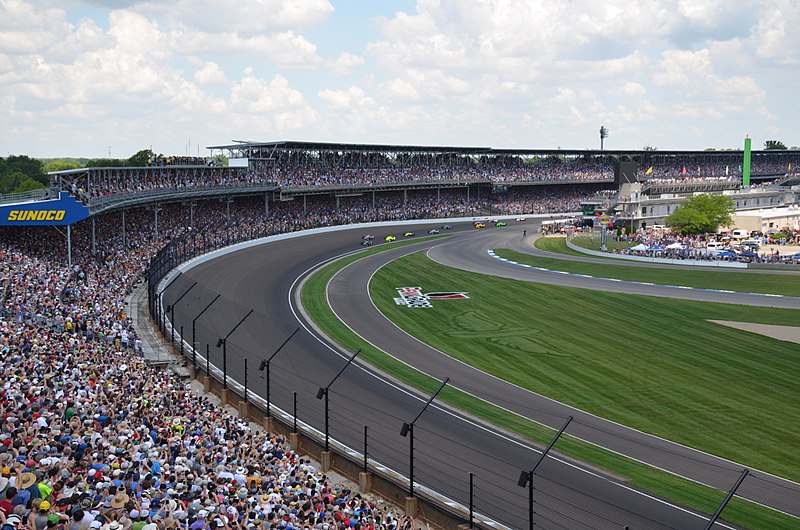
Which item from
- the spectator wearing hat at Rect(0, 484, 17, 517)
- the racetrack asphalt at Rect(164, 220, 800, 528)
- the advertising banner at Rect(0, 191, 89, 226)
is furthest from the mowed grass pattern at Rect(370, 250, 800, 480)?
the spectator wearing hat at Rect(0, 484, 17, 517)

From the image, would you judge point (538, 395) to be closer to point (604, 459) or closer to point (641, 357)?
point (604, 459)

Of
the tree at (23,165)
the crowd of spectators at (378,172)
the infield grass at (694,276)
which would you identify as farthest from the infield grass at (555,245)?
the tree at (23,165)

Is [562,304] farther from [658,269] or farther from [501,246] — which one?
[501,246]

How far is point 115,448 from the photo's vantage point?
44.9 ft

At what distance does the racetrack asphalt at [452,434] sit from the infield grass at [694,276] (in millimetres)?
23187

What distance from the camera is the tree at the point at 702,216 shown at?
251 ft

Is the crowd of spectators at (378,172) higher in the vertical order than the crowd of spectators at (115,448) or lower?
higher

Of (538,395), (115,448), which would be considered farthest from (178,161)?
(115,448)

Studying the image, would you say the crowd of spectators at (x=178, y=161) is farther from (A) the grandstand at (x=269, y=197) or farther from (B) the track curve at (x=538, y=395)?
(B) the track curve at (x=538, y=395)

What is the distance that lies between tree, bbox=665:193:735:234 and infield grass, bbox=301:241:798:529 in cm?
5198

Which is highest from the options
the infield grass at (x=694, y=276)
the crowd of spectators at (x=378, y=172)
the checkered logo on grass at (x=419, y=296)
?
the crowd of spectators at (x=378, y=172)

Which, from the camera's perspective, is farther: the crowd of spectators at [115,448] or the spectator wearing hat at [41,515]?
the crowd of spectators at [115,448]

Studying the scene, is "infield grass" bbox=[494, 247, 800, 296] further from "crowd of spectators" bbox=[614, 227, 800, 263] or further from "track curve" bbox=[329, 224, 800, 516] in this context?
"crowd of spectators" bbox=[614, 227, 800, 263]

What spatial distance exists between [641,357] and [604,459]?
39.8 feet
